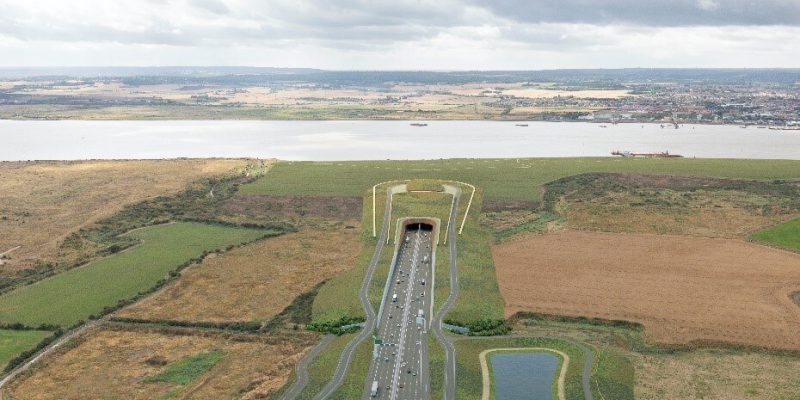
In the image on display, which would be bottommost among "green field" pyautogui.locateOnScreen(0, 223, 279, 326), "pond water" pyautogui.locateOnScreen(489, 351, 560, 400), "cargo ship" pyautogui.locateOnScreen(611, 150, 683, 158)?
"pond water" pyautogui.locateOnScreen(489, 351, 560, 400)

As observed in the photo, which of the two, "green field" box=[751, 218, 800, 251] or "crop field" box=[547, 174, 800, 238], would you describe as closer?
"green field" box=[751, 218, 800, 251]

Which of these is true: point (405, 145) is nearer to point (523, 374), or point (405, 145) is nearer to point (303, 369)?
point (303, 369)

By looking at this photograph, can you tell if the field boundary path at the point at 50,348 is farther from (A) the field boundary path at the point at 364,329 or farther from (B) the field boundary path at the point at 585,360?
(B) the field boundary path at the point at 585,360

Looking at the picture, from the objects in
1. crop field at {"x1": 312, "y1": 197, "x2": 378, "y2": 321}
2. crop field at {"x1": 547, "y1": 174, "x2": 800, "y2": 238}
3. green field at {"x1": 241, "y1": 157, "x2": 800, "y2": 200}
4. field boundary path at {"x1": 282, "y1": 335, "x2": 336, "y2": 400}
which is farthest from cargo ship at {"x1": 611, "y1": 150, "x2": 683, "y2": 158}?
field boundary path at {"x1": 282, "y1": 335, "x2": 336, "y2": 400}

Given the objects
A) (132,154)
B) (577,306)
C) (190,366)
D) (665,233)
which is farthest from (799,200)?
(132,154)

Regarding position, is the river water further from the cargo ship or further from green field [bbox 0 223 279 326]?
green field [bbox 0 223 279 326]

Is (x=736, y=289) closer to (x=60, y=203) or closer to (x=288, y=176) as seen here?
(x=288, y=176)

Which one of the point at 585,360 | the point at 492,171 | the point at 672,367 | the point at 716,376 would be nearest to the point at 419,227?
the point at 585,360
